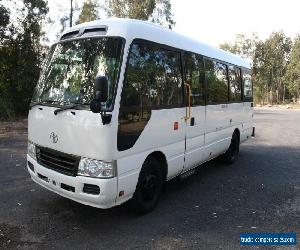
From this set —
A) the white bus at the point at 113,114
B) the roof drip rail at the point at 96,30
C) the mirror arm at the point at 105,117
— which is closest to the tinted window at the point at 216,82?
the white bus at the point at 113,114

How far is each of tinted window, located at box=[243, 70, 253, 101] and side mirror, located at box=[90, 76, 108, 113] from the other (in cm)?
672

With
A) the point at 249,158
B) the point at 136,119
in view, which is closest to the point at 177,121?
the point at 136,119

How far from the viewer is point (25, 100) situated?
2081 cm

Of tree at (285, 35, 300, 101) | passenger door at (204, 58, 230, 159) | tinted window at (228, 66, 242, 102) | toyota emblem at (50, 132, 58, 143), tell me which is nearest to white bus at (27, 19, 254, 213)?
toyota emblem at (50, 132, 58, 143)

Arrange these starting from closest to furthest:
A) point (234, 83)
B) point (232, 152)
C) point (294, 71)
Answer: point (234, 83)
point (232, 152)
point (294, 71)

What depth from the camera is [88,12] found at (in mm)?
28266

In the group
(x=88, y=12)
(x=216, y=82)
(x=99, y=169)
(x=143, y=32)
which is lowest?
(x=99, y=169)

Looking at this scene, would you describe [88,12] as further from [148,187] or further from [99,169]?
[99,169]

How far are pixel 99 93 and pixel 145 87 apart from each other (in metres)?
1.17

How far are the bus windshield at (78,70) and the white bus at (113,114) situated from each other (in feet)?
0.05

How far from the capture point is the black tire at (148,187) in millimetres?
5504

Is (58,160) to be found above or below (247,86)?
below

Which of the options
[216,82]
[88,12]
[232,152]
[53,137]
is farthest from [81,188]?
[88,12]

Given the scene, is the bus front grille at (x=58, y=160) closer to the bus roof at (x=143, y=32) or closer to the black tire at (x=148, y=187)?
the black tire at (x=148, y=187)
